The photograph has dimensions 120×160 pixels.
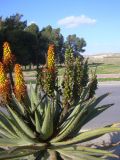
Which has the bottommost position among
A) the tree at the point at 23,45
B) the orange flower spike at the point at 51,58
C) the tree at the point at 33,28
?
the tree at the point at 23,45

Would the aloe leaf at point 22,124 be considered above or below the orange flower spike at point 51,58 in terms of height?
below

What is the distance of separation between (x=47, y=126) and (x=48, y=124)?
41mm

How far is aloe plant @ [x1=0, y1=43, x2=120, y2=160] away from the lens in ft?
15.9

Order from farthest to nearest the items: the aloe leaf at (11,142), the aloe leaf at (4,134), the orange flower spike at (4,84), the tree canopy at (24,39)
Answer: the tree canopy at (24,39) → the aloe leaf at (4,134) → the aloe leaf at (11,142) → the orange flower spike at (4,84)

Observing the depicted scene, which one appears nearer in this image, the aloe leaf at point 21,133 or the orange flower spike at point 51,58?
the orange flower spike at point 51,58

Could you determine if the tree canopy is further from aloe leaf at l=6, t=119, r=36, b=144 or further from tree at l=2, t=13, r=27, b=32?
aloe leaf at l=6, t=119, r=36, b=144

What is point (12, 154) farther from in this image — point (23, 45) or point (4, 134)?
point (23, 45)

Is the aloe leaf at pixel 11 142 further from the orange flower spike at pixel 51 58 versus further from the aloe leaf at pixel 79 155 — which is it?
the orange flower spike at pixel 51 58

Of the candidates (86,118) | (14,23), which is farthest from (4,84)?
(14,23)

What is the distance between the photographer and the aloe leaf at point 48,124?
4.86 meters

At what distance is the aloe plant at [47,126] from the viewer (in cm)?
486

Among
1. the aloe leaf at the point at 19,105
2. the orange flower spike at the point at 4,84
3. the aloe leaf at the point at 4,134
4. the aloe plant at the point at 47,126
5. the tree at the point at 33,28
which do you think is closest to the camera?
the orange flower spike at the point at 4,84

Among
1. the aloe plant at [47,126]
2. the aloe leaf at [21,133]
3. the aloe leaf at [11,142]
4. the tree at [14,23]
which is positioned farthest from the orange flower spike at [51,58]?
the tree at [14,23]

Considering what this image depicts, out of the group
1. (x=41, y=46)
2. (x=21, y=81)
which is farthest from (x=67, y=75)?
(x=41, y=46)
